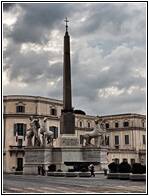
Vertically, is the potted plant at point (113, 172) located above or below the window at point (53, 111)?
below

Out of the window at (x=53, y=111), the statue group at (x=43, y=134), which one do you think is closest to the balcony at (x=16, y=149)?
the window at (x=53, y=111)

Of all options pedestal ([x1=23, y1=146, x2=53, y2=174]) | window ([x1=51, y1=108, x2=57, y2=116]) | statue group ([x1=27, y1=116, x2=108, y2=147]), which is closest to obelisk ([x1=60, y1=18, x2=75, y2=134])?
statue group ([x1=27, y1=116, x2=108, y2=147])

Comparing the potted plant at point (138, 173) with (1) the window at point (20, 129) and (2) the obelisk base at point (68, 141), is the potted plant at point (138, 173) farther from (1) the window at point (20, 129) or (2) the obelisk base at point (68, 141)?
(1) the window at point (20, 129)

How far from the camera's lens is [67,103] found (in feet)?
128

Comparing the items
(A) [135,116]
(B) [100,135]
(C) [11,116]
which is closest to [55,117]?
(C) [11,116]

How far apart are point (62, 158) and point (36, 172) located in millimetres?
2921

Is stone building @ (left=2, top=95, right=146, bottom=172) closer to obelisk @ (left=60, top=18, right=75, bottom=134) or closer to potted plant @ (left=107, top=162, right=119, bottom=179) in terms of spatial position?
obelisk @ (left=60, top=18, right=75, bottom=134)

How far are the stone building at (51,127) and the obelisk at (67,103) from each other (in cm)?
2454

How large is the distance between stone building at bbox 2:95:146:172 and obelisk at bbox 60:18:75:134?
2454 centimetres

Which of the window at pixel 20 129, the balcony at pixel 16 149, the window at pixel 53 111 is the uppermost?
the window at pixel 53 111

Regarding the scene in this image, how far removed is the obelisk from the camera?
38.5 m

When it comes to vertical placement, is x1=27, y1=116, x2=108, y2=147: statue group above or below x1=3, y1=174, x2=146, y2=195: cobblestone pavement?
above

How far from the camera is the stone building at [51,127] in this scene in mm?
69562

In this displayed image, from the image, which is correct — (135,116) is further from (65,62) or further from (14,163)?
(65,62)
